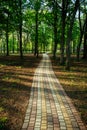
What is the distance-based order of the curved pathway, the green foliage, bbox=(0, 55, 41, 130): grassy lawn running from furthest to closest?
bbox=(0, 55, 41, 130): grassy lawn → the curved pathway → the green foliage

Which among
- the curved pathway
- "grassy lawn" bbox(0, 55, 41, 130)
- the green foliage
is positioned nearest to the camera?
the green foliage

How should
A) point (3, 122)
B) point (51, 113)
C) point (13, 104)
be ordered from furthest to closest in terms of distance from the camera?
point (13, 104), point (51, 113), point (3, 122)

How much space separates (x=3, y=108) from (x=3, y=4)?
21288 mm

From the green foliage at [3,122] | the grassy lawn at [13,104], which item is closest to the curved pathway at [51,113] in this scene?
the grassy lawn at [13,104]

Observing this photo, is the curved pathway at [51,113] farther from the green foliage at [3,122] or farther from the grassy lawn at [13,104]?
the green foliage at [3,122]

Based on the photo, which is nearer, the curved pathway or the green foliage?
the green foliage

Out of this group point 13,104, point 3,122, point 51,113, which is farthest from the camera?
point 13,104

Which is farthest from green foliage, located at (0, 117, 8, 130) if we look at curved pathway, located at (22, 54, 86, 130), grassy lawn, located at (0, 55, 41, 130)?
curved pathway, located at (22, 54, 86, 130)

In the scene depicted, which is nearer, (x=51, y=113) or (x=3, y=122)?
(x=3, y=122)

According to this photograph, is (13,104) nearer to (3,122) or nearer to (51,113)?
(51,113)

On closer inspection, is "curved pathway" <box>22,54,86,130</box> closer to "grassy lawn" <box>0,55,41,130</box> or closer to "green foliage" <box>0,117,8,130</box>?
"grassy lawn" <box>0,55,41,130</box>

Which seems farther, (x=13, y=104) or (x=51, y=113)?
(x=13, y=104)

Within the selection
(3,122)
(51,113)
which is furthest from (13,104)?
(3,122)

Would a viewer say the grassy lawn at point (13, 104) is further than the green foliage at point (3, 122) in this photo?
Yes
